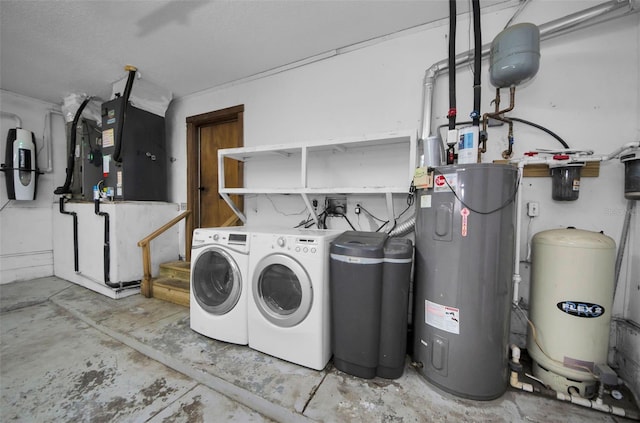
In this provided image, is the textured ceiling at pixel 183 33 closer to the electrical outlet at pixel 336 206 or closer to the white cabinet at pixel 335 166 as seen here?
the white cabinet at pixel 335 166

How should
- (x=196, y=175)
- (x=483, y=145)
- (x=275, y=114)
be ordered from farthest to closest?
(x=196, y=175) < (x=275, y=114) < (x=483, y=145)

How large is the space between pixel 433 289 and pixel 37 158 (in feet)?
16.9

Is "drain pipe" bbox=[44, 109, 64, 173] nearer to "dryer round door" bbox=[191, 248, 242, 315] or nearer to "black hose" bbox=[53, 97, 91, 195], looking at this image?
"black hose" bbox=[53, 97, 91, 195]

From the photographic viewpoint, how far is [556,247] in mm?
1296

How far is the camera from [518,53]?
54.6 inches

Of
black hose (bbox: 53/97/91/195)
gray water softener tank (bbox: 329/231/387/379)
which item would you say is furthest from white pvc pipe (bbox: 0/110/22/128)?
gray water softener tank (bbox: 329/231/387/379)

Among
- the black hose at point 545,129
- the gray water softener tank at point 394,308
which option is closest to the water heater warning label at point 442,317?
the gray water softener tank at point 394,308

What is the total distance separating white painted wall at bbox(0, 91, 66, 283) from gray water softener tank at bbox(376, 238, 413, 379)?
4.70 meters

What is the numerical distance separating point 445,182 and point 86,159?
4.23 metres

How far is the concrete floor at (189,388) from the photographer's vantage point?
1157 millimetres

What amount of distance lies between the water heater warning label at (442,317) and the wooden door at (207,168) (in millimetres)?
2426

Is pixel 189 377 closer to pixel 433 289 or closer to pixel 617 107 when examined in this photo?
pixel 433 289

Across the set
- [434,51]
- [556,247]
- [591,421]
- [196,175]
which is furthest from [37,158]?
[591,421]

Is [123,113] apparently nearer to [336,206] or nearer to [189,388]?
[336,206]
